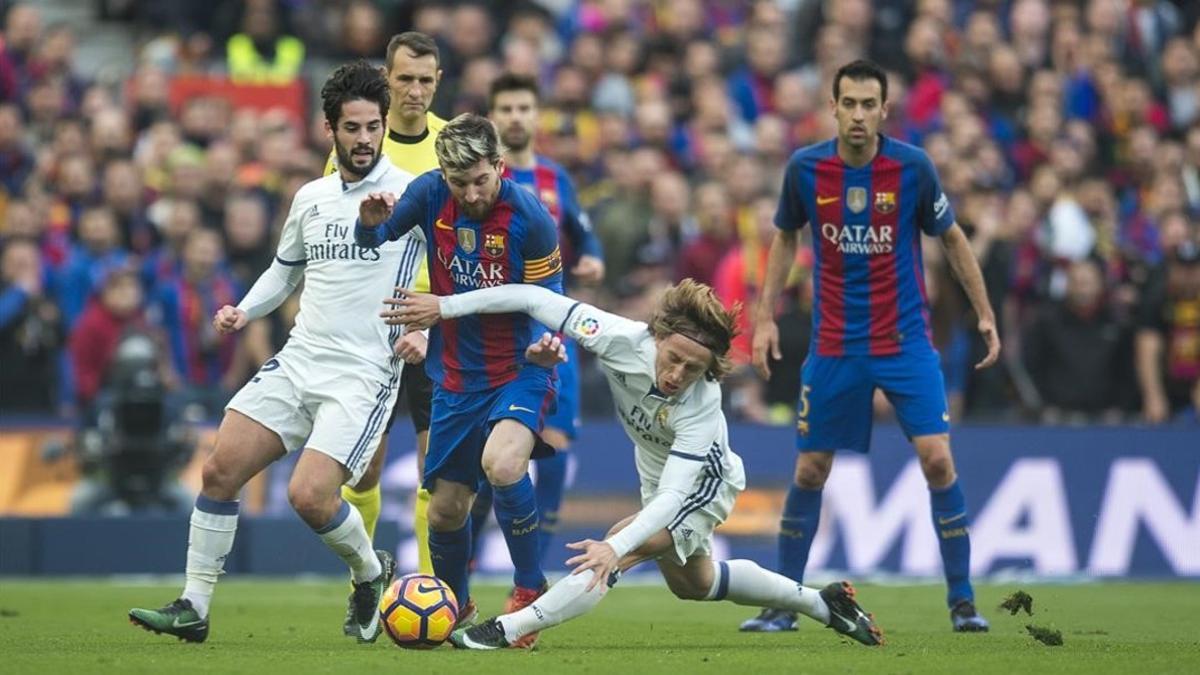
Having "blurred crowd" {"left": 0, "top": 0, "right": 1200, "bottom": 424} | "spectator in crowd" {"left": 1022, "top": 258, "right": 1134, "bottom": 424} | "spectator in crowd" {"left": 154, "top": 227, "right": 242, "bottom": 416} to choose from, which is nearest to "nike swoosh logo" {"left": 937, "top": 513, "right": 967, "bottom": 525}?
"blurred crowd" {"left": 0, "top": 0, "right": 1200, "bottom": 424}

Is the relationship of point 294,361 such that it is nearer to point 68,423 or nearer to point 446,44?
point 68,423

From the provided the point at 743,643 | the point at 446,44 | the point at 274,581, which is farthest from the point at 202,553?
the point at 446,44

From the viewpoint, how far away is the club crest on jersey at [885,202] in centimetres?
1085

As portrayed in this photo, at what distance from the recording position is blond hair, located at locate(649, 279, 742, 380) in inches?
353

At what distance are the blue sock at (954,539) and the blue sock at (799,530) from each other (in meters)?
0.62

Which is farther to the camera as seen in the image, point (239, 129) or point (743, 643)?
point (239, 129)

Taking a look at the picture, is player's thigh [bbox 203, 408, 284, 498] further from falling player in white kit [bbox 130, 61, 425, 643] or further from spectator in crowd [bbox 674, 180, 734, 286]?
spectator in crowd [bbox 674, 180, 734, 286]

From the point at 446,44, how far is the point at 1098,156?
6123mm

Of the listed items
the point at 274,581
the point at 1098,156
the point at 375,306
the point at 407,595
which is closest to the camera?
the point at 407,595

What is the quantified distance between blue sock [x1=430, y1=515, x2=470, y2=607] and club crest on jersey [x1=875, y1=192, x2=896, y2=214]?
108 inches

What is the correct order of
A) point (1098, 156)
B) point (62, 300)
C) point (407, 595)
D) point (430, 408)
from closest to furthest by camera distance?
1. point (407, 595)
2. point (430, 408)
3. point (62, 300)
4. point (1098, 156)

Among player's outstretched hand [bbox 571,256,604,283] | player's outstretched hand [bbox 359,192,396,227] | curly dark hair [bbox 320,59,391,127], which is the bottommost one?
player's outstretched hand [bbox 571,256,604,283]

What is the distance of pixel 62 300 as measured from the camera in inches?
658

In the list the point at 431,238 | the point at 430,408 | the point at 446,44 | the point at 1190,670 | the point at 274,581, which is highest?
the point at 446,44
